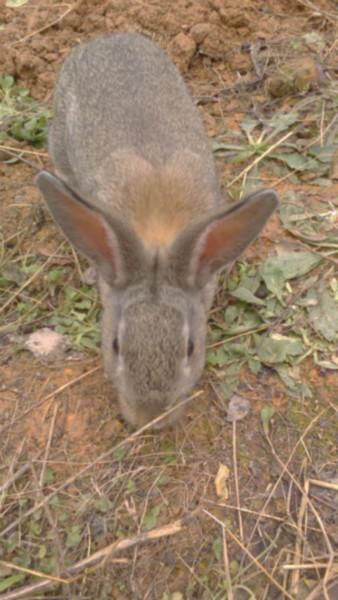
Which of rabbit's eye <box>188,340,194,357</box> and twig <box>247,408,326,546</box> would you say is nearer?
rabbit's eye <box>188,340,194,357</box>

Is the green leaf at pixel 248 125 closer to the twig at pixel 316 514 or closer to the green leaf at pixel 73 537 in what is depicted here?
the twig at pixel 316 514

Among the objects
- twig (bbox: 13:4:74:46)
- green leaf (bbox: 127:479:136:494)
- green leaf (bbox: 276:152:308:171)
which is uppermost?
twig (bbox: 13:4:74:46)

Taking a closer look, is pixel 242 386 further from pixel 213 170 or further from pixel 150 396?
pixel 213 170

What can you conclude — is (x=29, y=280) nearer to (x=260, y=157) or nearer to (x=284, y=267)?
(x=284, y=267)

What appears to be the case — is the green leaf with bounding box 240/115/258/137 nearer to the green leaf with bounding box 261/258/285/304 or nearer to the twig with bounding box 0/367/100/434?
the green leaf with bounding box 261/258/285/304

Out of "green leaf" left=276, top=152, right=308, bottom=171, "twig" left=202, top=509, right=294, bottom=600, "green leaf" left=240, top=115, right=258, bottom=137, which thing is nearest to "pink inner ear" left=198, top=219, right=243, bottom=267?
"twig" left=202, top=509, right=294, bottom=600

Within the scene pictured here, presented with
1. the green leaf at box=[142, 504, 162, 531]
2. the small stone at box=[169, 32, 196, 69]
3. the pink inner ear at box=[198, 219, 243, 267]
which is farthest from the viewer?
the small stone at box=[169, 32, 196, 69]

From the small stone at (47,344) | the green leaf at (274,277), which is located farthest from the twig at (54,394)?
the green leaf at (274,277)
